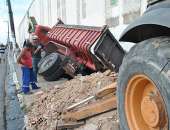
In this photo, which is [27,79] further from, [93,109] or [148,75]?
[148,75]

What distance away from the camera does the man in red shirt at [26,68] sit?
11.8 m

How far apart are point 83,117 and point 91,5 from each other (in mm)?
9294

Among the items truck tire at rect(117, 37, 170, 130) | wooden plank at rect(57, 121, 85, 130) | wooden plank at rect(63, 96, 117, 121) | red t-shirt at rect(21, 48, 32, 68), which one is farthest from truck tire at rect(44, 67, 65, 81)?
truck tire at rect(117, 37, 170, 130)

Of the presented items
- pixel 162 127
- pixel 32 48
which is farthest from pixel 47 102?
pixel 162 127

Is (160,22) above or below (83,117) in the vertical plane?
above

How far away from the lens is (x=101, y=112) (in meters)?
6.11

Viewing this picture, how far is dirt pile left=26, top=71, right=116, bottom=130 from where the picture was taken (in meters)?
7.26

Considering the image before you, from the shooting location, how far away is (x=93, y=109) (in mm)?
6195

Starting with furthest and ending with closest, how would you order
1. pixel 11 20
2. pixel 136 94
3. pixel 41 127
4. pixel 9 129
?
pixel 11 20 → pixel 9 129 → pixel 41 127 → pixel 136 94

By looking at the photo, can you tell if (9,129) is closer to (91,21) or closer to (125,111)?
(125,111)

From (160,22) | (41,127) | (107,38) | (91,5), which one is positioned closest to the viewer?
(160,22)

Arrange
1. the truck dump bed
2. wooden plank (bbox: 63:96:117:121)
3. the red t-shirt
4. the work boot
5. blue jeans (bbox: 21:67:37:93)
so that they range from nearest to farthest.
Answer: wooden plank (bbox: 63:96:117:121)
the truck dump bed
the work boot
blue jeans (bbox: 21:67:37:93)
the red t-shirt

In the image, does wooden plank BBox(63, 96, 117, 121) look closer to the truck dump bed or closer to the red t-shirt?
the truck dump bed

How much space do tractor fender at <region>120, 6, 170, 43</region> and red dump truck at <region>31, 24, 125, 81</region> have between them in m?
5.72
